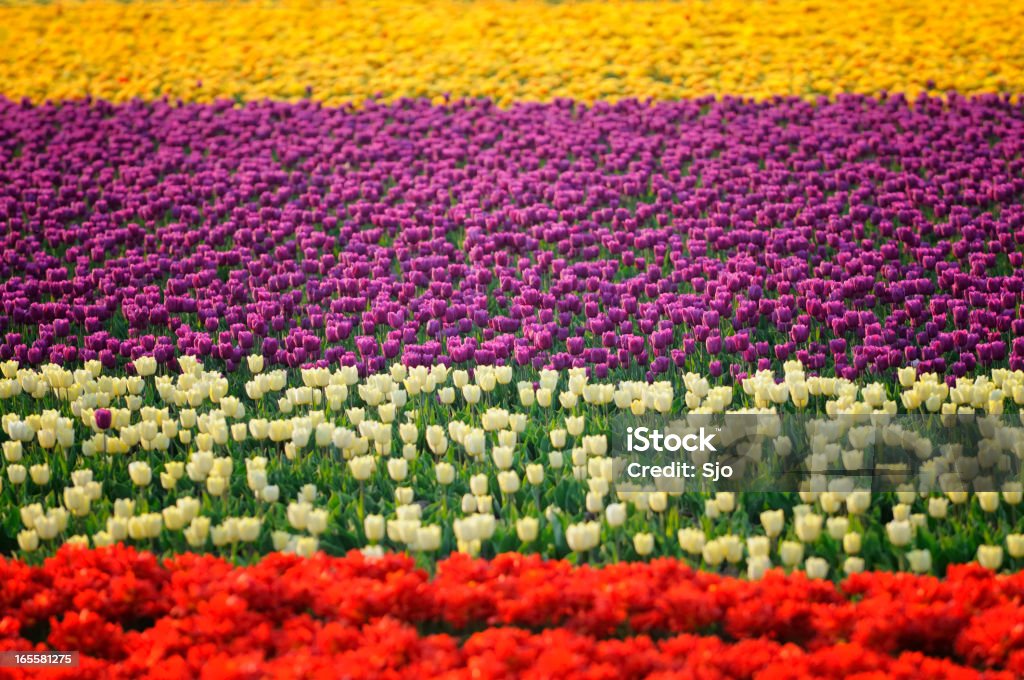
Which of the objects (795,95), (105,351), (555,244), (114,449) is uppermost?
(795,95)

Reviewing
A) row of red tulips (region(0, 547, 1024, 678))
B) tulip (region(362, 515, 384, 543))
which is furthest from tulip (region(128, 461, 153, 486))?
tulip (region(362, 515, 384, 543))

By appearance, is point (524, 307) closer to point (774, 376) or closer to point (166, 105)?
point (774, 376)

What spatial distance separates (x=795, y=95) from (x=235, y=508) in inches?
300

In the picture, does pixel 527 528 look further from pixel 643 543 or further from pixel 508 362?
pixel 508 362

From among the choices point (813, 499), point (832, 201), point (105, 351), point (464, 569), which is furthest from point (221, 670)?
point (832, 201)

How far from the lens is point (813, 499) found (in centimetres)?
401

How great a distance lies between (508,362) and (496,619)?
2.25 m

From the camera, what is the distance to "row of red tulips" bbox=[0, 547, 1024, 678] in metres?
3.01

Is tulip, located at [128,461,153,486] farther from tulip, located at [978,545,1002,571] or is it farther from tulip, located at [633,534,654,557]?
tulip, located at [978,545,1002,571]

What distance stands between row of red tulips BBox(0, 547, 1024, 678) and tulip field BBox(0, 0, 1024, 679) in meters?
0.01

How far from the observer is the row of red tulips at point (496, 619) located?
301 cm
